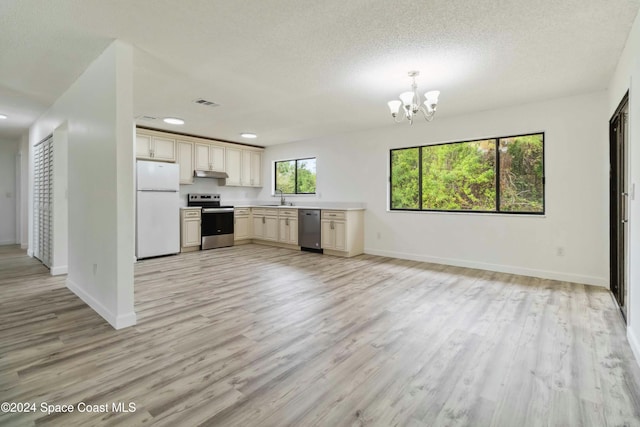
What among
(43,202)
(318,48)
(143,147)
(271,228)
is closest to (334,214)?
(271,228)

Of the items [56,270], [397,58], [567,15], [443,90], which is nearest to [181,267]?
[56,270]

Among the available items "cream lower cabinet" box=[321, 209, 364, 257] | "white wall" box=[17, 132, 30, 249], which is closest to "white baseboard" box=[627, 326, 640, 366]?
"cream lower cabinet" box=[321, 209, 364, 257]

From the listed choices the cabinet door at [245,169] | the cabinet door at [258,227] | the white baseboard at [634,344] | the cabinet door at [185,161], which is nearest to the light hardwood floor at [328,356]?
the white baseboard at [634,344]

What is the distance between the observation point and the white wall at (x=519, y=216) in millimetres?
3840

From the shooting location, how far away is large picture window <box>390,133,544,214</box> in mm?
4355

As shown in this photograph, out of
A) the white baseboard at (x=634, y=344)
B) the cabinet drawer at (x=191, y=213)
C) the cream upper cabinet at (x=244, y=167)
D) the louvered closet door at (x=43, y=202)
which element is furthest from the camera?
the cream upper cabinet at (x=244, y=167)

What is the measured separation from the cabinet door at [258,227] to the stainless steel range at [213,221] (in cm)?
59

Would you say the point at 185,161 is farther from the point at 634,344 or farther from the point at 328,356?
the point at 634,344

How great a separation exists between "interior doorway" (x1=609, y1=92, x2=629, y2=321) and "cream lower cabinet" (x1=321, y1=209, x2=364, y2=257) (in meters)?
3.48

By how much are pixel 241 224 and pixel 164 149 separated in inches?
87.9

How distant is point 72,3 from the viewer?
211 cm

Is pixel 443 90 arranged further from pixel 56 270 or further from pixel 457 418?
pixel 56 270

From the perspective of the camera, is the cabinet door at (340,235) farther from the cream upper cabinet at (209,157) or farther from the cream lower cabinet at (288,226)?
the cream upper cabinet at (209,157)

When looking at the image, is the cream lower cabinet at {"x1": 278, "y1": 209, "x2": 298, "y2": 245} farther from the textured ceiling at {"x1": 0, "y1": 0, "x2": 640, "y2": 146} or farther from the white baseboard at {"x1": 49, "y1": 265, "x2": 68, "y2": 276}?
the white baseboard at {"x1": 49, "y1": 265, "x2": 68, "y2": 276}
